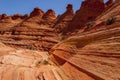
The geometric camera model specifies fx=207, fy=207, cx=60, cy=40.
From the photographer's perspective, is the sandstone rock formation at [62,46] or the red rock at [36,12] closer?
the sandstone rock formation at [62,46]

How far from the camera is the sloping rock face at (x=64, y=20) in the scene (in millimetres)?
58975

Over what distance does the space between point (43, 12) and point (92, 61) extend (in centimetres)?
6273

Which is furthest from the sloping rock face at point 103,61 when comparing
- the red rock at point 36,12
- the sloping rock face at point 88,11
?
the red rock at point 36,12

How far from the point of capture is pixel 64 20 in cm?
6128

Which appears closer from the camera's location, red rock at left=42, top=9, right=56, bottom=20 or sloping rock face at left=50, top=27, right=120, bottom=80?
sloping rock face at left=50, top=27, right=120, bottom=80

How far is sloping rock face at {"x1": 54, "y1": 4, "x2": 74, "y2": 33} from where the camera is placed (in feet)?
193

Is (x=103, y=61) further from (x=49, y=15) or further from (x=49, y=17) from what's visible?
(x=49, y=15)

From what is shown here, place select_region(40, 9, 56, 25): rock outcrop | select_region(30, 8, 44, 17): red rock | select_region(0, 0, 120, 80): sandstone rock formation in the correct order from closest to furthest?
select_region(0, 0, 120, 80): sandstone rock formation → select_region(40, 9, 56, 25): rock outcrop → select_region(30, 8, 44, 17): red rock

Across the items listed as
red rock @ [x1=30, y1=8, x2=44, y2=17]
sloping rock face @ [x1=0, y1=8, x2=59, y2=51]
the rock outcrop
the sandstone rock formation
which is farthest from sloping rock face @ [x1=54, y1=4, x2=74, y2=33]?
red rock @ [x1=30, y1=8, x2=44, y2=17]

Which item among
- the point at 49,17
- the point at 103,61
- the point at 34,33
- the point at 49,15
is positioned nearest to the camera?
the point at 103,61

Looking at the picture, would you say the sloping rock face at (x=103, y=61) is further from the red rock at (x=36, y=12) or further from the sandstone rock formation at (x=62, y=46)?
the red rock at (x=36, y=12)

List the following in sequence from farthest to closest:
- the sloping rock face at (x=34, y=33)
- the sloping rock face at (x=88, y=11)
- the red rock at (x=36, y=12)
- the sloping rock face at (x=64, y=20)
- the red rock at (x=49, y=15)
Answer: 1. the red rock at (x=36, y=12)
2. the red rock at (x=49, y=15)
3. the sloping rock face at (x=64, y=20)
4. the sloping rock face at (x=88, y=11)
5. the sloping rock face at (x=34, y=33)

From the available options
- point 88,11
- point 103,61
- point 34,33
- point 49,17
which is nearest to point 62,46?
point 103,61

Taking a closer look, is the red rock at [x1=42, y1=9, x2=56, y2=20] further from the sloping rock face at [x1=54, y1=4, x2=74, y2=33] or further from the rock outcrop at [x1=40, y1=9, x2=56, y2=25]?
the sloping rock face at [x1=54, y1=4, x2=74, y2=33]
